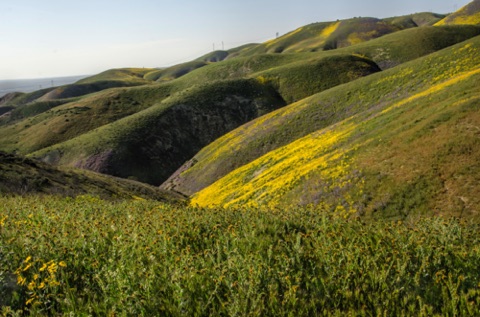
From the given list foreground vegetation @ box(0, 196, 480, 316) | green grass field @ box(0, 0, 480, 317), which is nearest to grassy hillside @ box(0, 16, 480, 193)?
green grass field @ box(0, 0, 480, 317)

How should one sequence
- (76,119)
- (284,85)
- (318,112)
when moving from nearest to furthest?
(318,112) → (76,119) → (284,85)

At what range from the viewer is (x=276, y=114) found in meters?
70.8

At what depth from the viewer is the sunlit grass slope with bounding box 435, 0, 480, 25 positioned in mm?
133875

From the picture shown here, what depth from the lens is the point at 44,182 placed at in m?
32.4

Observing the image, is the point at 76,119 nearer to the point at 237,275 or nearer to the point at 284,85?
the point at 284,85

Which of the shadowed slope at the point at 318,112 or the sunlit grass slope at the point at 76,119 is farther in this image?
the sunlit grass slope at the point at 76,119

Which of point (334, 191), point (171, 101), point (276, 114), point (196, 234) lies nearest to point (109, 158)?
point (171, 101)

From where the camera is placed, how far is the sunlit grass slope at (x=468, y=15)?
133875mm

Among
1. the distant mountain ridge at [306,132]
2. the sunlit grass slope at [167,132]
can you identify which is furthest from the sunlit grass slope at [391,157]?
the sunlit grass slope at [167,132]

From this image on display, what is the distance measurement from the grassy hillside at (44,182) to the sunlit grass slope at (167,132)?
29515 millimetres

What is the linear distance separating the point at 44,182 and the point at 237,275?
32302 millimetres

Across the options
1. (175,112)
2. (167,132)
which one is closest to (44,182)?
(167,132)

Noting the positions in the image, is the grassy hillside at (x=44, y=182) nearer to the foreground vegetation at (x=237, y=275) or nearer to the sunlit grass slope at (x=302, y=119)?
the sunlit grass slope at (x=302, y=119)

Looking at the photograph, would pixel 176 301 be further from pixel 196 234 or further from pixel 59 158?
pixel 59 158
